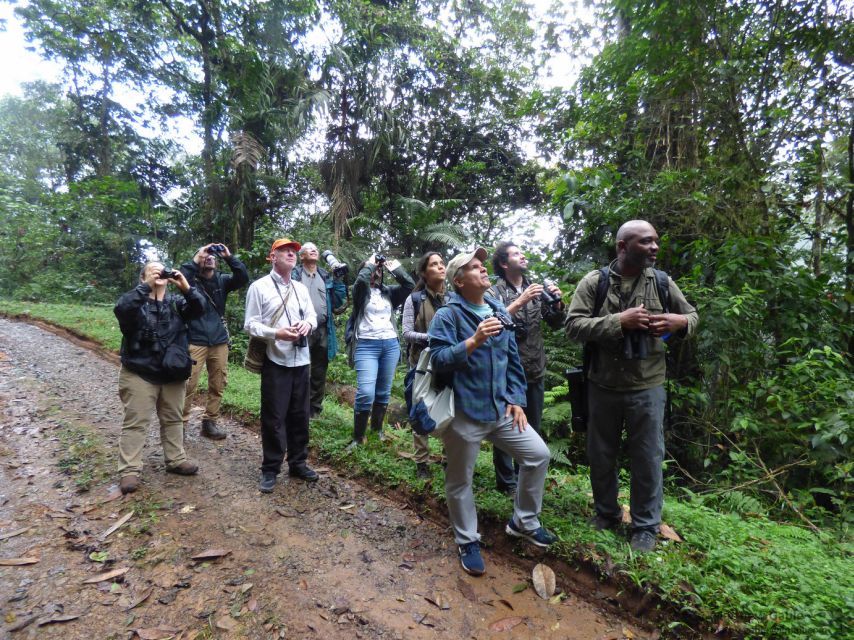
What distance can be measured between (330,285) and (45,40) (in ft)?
53.7

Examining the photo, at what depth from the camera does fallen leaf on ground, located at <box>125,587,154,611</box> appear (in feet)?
8.33

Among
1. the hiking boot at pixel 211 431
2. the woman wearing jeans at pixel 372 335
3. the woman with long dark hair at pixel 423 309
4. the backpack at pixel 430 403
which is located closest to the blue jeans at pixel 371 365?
the woman wearing jeans at pixel 372 335

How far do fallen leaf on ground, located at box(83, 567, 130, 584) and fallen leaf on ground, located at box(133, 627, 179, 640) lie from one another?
23.0 inches

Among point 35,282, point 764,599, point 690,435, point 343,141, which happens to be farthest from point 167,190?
point 764,599

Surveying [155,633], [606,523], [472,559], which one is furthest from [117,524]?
[606,523]

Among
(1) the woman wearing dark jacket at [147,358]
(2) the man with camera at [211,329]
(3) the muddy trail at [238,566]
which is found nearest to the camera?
(3) the muddy trail at [238,566]

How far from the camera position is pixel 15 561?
2.88 m

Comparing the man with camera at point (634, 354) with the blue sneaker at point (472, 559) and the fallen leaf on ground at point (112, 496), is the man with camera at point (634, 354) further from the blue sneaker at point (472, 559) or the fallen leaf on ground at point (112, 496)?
the fallen leaf on ground at point (112, 496)

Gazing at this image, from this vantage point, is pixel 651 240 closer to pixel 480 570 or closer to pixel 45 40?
pixel 480 570

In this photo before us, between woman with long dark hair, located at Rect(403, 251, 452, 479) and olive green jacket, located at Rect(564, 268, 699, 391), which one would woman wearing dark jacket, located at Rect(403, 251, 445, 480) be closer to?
woman with long dark hair, located at Rect(403, 251, 452, 479)

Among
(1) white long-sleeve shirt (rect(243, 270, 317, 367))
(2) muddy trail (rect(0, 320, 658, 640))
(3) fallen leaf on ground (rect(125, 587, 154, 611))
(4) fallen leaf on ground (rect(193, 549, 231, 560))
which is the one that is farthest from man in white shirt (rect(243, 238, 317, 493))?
(3) fallen leaf on ground (rect(125, 587, 154, 611))

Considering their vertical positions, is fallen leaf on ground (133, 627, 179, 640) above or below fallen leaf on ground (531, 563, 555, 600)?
below

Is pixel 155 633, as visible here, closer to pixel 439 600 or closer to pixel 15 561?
pixel 15 561

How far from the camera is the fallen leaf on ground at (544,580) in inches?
109
